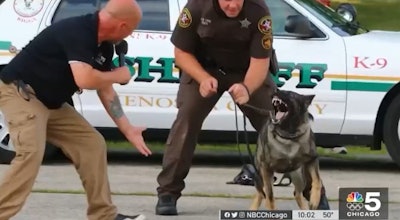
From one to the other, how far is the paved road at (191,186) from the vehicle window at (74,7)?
1399mm

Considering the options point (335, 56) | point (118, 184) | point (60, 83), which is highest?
point (60, 83)

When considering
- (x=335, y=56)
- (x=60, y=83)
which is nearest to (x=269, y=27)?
(x=60, y=83)

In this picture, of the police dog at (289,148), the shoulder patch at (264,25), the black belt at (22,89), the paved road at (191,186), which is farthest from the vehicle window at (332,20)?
the black belt at (22,89)

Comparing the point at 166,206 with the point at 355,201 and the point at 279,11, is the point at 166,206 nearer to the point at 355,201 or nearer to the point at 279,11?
the point at 355,201

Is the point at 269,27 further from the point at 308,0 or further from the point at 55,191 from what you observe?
the point at 308,0

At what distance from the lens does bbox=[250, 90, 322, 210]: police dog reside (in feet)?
20.2

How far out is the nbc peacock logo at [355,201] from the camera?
19.7ft

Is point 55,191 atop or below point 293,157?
below

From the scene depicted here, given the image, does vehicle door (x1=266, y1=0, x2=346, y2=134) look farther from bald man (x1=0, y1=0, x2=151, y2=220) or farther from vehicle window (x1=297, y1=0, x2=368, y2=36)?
bald man (x1=0, y1=0, x2=151, y2=220)

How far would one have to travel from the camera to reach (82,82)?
5.61 m

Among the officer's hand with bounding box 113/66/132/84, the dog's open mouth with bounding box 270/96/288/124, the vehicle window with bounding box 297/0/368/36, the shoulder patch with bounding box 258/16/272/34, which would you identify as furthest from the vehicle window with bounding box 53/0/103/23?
the officer's hand with bounding box 113/66/132/84

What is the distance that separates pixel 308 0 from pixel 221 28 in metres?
3.39

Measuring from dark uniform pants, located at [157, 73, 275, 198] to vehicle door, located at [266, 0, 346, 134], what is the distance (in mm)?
2288

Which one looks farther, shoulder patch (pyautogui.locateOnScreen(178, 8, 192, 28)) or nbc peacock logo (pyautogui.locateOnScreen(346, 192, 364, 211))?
shoulder patch (pyautogui.locateOnScreen(178, 8, 192, 28))
